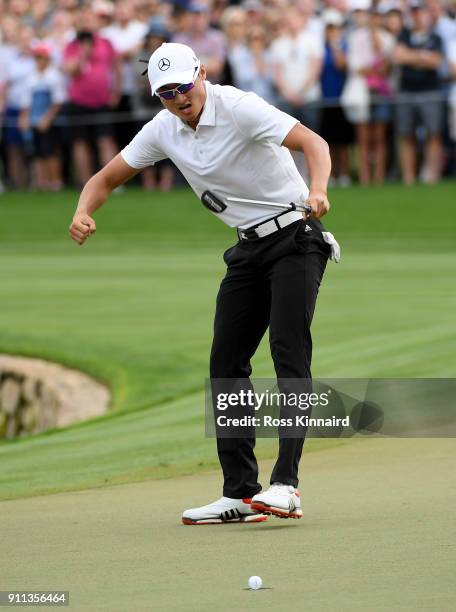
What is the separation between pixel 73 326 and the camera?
14500mm

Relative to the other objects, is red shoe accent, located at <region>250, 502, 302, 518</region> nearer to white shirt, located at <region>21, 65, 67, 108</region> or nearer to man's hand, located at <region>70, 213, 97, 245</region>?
man's hand, located at <region>70, 213, 97, 245</region>

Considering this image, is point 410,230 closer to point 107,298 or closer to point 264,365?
point 107,298

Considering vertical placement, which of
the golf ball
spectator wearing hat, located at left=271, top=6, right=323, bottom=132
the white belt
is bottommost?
the golf ball

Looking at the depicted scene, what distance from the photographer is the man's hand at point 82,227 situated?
6.87m

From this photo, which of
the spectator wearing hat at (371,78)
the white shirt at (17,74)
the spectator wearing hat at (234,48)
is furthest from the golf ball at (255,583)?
the white shirt at (17,74)

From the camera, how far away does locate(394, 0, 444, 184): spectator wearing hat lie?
23.0 m

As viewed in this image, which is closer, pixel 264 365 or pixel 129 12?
pixel 264 365

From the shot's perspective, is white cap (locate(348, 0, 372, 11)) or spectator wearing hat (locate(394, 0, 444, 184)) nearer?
spectator wearing hat (locate(394, 0, 444, 184))

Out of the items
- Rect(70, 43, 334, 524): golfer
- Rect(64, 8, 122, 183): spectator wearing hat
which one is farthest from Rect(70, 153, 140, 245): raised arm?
Rect(64, 8, 122, 183): spectator wearing hat

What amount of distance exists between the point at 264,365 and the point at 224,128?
5.84m

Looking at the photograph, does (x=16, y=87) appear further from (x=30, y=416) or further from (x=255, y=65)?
(x=30, y=416)

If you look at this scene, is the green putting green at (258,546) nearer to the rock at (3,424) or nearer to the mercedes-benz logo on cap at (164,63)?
the mercedes-benz logo on cap at (164,63)

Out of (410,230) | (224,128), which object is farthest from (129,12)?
(224,128)

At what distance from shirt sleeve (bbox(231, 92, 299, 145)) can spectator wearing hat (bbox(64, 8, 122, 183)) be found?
18655 millimetres
